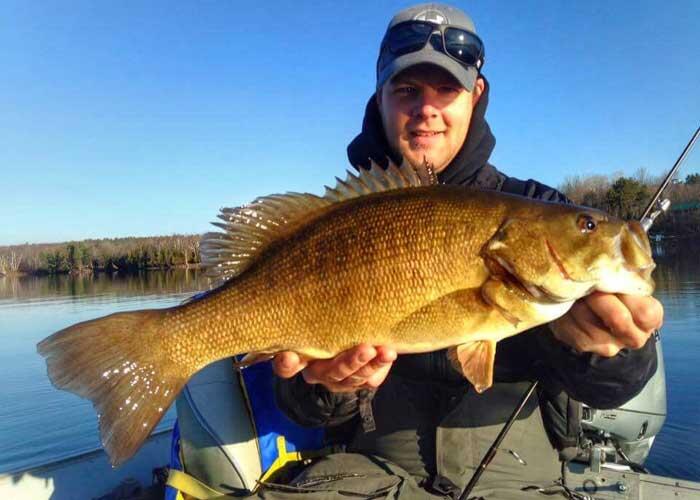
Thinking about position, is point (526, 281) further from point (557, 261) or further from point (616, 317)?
point (616, 317)

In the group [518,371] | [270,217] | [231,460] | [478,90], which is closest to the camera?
[270,217]

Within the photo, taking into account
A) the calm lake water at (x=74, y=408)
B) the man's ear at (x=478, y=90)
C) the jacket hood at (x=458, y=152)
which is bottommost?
the calm lake water at (x=74, y=408)

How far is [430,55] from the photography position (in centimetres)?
322

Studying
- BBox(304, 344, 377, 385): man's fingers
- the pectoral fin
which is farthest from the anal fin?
the pectoral fin

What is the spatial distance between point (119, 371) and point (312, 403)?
945 millimetres

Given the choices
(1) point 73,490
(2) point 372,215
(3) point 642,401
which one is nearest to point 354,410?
(2) point 372,215

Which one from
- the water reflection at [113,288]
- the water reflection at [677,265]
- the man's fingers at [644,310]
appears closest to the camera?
the man's fingers at [644,310]

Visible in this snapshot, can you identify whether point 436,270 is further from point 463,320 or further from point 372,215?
point 372,215

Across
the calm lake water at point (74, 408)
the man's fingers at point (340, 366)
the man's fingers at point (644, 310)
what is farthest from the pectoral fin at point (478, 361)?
the calm lake water at point (74, 408)

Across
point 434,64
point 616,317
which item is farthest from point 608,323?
point 434,64

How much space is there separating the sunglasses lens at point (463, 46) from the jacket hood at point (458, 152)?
35 centimetres

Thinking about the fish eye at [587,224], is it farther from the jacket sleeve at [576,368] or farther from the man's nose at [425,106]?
the man's nose at [425,106]

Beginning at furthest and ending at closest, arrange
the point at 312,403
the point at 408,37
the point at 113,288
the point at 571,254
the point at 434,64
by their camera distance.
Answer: the point at 113,288, the point at 408,37, the point at 434,64, the point at 312,403, the point at 571,254

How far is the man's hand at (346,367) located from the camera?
2275 millimetres
